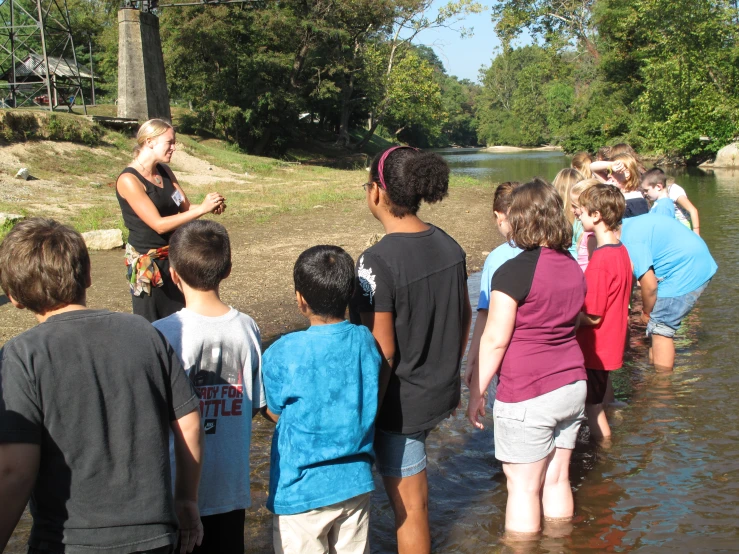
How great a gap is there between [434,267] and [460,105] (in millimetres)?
115869

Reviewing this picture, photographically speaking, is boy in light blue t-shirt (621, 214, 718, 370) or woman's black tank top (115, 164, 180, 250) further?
boy in light blue t-shirt (621, 214, 718, 370)

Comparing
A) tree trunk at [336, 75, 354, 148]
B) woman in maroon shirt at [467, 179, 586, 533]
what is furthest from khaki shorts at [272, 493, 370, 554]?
tree trunk at [336, 75, 354, 148]

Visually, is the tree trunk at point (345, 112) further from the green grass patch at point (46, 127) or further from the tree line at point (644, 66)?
the green grass patch at point (46, 127)

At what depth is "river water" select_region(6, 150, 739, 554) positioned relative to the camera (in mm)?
3836

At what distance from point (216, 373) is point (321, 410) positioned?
43 centimetres

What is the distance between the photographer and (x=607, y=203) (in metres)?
4.28

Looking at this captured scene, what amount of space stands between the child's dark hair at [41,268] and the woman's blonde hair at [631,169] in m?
5.09

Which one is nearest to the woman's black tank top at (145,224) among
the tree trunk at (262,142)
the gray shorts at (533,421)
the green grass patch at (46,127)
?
the gray shorts at (533,421)

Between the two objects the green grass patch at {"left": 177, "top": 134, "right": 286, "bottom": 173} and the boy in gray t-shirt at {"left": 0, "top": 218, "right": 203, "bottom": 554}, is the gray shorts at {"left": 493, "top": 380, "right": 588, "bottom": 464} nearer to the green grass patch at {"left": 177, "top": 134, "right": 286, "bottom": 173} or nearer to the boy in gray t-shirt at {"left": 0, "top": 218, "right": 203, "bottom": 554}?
the boy in gray t-shirt at {"left": 0, "top": 218, "right": 203, "bottom": 554}

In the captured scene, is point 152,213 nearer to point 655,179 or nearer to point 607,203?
point 607,203

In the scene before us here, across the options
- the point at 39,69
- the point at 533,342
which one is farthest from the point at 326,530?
the point at 39,69

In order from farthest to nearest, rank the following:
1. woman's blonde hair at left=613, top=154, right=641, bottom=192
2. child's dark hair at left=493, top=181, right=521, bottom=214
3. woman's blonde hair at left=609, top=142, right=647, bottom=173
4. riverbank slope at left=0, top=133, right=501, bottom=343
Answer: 1. riverbank slope at left=0, top=133, right=501, bottom=343
2. woman's blonde hair at left=609, top=142, right=647, bottom=173
3. woman's blonde hair at left=613, top=154, right=641, bottom=192
4. child's dark hair at left=493, top=181, right=521, bottom=214

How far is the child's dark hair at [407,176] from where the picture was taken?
304 cm

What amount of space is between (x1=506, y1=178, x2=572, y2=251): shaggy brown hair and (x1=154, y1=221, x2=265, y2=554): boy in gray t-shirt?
1.39m
